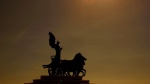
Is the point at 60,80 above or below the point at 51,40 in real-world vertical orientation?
below

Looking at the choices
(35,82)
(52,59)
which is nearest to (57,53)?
(52,59)

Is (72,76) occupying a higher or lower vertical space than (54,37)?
lower

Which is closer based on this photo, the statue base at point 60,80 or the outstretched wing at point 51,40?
the statue base at point 60,80

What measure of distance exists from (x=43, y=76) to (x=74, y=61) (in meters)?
3.84

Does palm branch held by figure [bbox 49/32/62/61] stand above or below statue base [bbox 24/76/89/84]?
above

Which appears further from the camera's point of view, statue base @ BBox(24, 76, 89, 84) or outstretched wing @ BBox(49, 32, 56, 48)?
outstretched wing @ BBox(49, 32, 56, 48)

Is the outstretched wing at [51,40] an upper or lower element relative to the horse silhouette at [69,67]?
upper

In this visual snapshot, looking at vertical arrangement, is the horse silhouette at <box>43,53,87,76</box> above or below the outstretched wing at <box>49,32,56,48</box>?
below

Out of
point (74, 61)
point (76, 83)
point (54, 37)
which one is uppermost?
point (54, 37)

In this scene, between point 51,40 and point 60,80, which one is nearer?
point 60,80

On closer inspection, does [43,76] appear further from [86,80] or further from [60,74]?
[86,80]

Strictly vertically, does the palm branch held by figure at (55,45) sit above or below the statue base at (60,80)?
above

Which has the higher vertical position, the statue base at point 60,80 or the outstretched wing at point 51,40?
the outstretched wing at point 51,40

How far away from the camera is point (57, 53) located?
4162 centimetres
